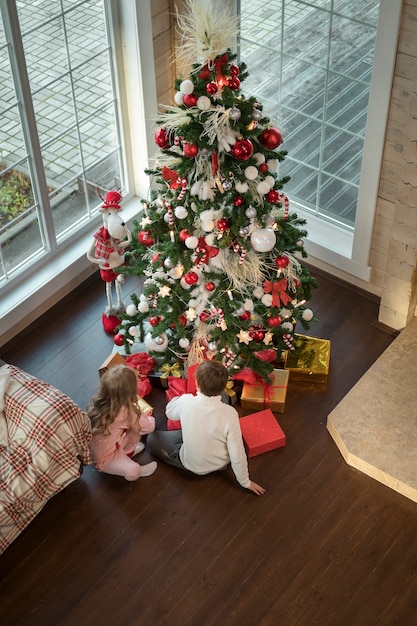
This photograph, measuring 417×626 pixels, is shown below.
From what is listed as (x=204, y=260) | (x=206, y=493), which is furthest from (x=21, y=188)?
(x=206, y=493)

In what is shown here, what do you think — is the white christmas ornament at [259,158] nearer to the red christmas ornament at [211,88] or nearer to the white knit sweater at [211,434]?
the red christmas ornament at [211,88]

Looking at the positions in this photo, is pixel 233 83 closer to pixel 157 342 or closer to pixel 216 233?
pixel 216 233

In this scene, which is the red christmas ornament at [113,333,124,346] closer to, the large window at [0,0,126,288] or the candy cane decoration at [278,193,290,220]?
the large window at [0,0,126,288]

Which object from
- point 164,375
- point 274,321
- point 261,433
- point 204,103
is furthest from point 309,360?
point 204,103

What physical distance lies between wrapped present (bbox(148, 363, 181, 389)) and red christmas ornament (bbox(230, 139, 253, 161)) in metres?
1.38

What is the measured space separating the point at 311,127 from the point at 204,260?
1.45 metres

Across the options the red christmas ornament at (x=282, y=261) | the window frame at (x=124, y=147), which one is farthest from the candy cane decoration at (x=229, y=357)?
the window frame at (x=124, y=147)

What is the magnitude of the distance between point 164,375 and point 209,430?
80 centimetres

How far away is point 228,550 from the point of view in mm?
3758

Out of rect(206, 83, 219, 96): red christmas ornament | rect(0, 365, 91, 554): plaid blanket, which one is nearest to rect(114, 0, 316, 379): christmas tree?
rect(206, 83, 219, 96): red christmas ornament

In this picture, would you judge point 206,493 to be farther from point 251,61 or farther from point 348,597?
point 251,61

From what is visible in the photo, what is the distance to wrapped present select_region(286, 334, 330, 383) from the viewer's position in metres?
4.53

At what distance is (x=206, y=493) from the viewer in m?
4.01

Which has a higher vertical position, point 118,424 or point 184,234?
point 184,234
